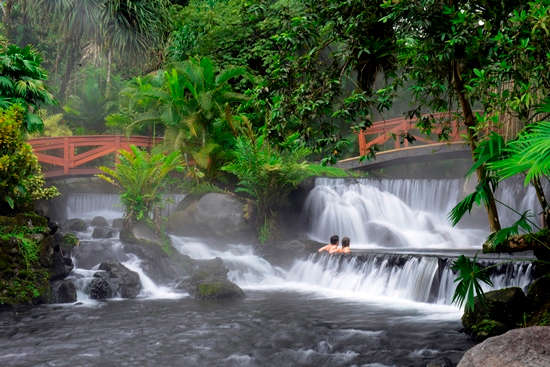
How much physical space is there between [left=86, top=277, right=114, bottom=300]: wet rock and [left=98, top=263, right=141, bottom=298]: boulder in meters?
0.16

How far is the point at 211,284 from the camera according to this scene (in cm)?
1173

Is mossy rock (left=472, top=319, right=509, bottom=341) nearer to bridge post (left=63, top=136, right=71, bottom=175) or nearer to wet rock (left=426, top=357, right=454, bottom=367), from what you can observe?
wet rock (left=426, top=357, right=454, bottom=367)

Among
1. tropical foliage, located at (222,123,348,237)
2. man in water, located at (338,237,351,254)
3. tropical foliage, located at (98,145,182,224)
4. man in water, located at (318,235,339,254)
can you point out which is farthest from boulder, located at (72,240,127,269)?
man in water, located at (338,237,351,254)

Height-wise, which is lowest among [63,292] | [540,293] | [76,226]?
[63,292]

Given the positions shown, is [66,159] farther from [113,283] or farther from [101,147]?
[113,283]

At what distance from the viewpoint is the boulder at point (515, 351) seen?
439 cm

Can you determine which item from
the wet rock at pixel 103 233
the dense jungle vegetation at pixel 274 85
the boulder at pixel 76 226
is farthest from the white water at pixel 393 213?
the boulder at pixel 76 226

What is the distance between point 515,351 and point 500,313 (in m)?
3.32

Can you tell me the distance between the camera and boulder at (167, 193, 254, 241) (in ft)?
55.2

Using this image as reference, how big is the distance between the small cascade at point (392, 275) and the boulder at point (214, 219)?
9.09ft

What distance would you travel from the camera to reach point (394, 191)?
20.2 metres

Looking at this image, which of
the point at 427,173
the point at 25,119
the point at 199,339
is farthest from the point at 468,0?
the point at 427,173

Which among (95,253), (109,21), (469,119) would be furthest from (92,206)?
(469,119)

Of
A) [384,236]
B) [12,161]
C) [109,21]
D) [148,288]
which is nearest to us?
[12,161]
